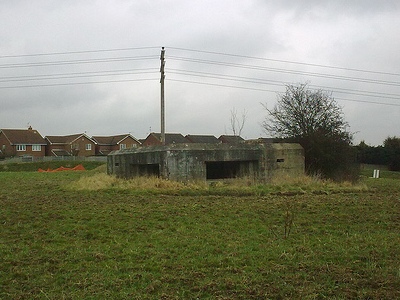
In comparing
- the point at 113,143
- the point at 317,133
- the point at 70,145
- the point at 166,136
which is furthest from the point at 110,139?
the point at 317,133

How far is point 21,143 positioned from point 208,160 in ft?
190

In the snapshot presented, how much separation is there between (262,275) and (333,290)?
3.25 ft

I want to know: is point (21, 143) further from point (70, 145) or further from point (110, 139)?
point (110, 139)

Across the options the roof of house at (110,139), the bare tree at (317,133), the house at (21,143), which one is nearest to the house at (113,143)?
the roof of house at (110,139)

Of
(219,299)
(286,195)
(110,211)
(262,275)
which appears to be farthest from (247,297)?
(286,195)

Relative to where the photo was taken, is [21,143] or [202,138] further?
[202,138]

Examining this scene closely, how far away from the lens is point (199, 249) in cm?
744

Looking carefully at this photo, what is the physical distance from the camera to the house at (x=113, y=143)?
77588 mm

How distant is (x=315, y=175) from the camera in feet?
66.5

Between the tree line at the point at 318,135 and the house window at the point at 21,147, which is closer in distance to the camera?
the tree line at the point at 318,135

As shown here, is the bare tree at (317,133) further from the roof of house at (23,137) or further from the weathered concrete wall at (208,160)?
the roof of house at (23,137)

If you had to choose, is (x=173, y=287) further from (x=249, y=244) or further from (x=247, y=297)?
(x=249, y=244)

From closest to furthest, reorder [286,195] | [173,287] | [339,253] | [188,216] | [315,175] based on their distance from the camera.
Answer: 1. [173,287]
2. [339,253]
3. [188,216]
4. [286,195]
5. [315,175]

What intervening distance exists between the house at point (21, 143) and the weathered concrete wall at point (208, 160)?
52.4 m
